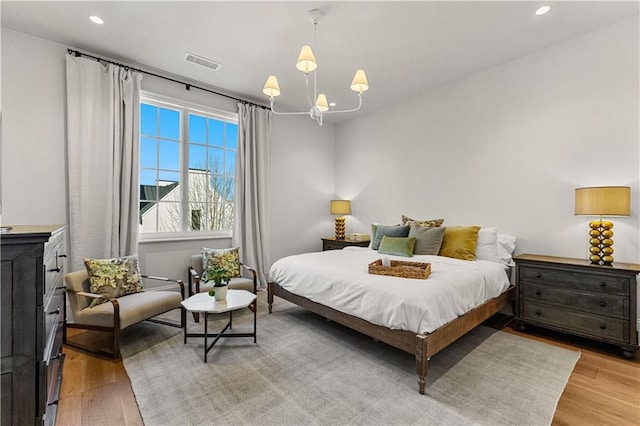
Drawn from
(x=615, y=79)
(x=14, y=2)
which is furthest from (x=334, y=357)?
(x=14, y=2)

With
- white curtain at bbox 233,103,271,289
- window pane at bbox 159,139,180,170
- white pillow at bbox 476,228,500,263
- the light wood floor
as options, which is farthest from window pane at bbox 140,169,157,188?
white pillow at bbox 476,228,500,263

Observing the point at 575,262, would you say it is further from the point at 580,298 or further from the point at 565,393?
the point at 565,393

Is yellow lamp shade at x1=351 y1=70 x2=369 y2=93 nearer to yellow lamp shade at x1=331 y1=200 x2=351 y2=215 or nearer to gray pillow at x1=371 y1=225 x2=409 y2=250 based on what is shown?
gray pillow at x1=371 y1=225 x2=409 y2=250

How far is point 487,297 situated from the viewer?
2779 mm

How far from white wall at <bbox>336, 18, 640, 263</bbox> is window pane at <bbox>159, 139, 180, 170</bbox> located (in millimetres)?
3266

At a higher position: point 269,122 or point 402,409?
point 269,122

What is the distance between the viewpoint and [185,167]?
4.10m

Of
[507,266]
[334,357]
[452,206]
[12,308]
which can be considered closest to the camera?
[12,308]

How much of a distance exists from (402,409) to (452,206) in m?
2.95

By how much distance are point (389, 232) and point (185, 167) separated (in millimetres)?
2988

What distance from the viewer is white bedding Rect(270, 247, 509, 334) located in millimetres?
2115

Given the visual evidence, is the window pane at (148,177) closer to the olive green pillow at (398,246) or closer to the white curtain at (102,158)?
the white curtain at (102,158)

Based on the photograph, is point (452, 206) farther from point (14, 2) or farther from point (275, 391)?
point (14, 2)

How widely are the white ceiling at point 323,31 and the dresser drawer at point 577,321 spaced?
2.75 m
